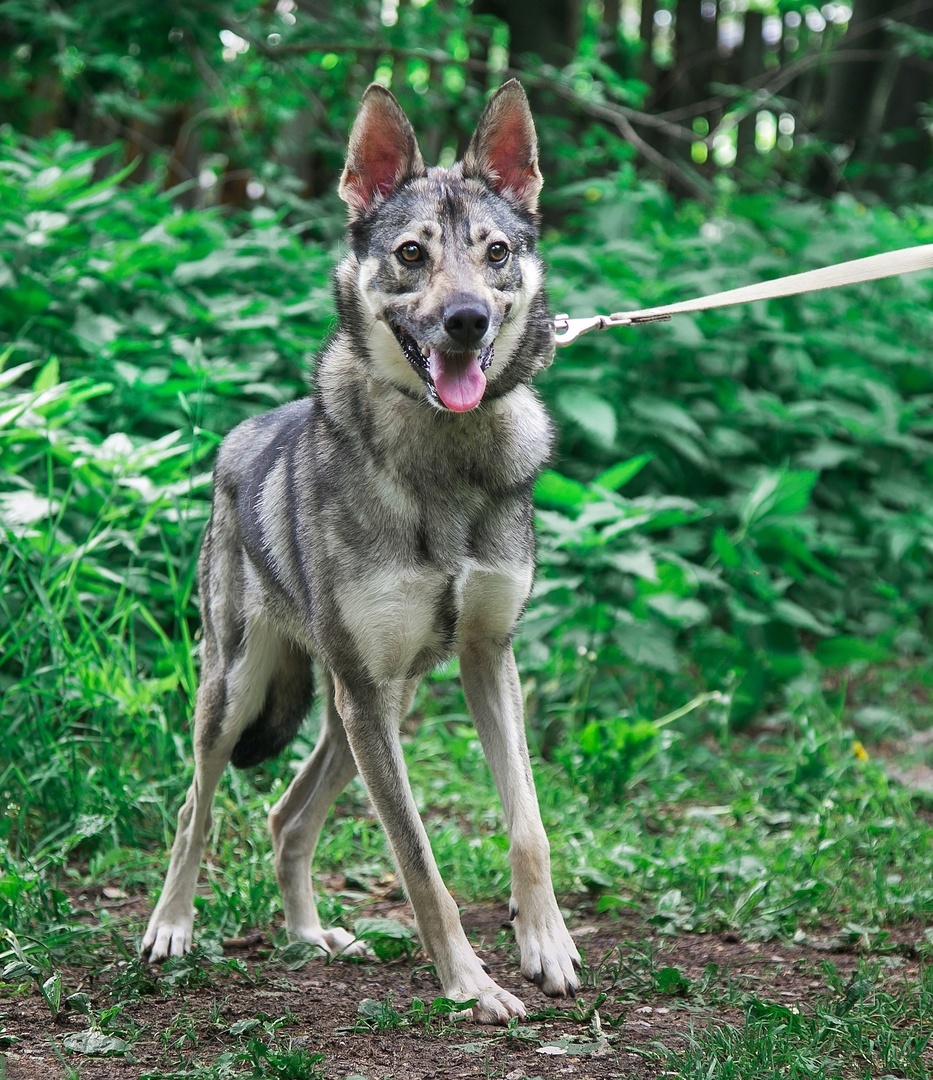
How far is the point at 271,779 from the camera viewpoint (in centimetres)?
496

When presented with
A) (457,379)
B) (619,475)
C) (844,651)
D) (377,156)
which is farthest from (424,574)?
(844,651)

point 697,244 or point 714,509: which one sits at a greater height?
point 697,244

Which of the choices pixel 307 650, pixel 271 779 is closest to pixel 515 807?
pixel 307 650

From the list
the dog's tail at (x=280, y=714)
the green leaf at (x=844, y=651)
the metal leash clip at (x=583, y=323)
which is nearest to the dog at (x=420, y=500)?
the dog's tail at (x=280, y=714)

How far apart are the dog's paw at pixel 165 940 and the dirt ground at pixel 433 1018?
5.9 inches

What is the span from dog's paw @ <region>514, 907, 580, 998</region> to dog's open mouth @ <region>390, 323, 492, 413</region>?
1.43 m

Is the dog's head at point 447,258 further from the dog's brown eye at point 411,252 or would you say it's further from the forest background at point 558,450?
the forest background at point 558,450

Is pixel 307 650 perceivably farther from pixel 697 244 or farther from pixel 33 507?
pixel 697 244

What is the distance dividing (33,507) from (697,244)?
186 inches

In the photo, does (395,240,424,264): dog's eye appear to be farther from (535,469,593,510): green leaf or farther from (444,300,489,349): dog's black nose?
(535,469,593,510): green leaf

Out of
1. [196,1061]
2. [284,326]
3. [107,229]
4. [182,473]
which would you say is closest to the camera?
[196,1061]

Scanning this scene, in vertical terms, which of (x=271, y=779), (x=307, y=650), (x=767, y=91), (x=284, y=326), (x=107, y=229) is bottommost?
(x=271, y=779)

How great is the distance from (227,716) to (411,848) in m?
0.91

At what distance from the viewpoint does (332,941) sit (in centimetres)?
383
